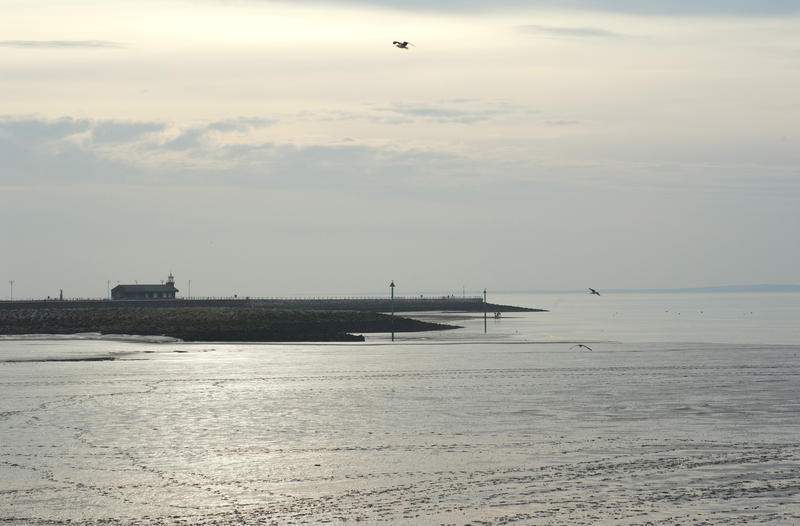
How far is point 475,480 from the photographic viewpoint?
2420 centimetres

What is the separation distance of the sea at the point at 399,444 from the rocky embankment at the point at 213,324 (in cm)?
3359

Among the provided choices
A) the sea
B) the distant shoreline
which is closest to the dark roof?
the distant shoreline

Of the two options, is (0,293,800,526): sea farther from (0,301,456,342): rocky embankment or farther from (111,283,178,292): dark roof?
(111,283,178,292): dark roof

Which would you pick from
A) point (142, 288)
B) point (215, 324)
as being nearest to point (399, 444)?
point (215, 324)

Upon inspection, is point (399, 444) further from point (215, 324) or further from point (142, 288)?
point (142, 288)

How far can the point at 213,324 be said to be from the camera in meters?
105

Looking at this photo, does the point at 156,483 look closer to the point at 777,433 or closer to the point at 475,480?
the point at 475,480

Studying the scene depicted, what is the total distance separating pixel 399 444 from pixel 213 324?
77417 millimetres

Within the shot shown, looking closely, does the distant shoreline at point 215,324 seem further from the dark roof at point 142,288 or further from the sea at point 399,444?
Result: the dark roof at point 142,288

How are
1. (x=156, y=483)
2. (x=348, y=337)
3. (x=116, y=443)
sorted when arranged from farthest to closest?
(x=348, y=337) < (x=116, y=443) < (x=156, y=483)

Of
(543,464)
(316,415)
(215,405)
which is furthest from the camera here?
(215,405)

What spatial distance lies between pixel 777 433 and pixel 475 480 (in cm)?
1242

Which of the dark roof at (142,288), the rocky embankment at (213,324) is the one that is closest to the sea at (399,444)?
the rocky embankment at (213,324)

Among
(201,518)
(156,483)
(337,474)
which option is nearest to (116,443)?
(156,483)
